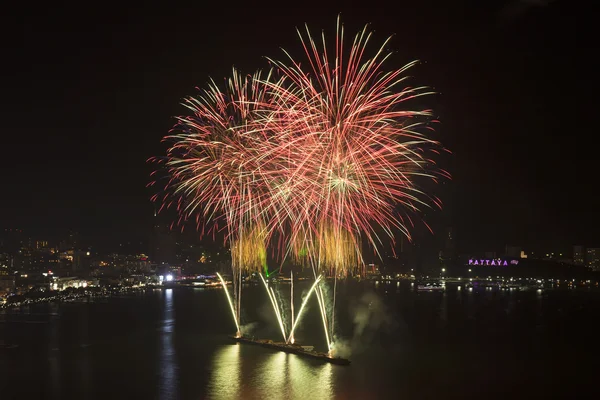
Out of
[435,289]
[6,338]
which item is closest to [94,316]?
[6,338]

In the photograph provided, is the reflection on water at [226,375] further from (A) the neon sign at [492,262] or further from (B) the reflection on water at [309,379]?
(A) the neon sign at [492,262]

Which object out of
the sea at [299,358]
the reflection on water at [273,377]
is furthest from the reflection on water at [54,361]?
the reflection on water at [273,377]

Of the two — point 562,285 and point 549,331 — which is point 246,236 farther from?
point 562,285

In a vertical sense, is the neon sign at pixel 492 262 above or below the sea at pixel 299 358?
above

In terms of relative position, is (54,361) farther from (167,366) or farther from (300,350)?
(300,350)

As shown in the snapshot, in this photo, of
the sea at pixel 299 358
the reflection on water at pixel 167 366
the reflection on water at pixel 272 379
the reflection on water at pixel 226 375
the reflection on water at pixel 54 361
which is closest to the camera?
the reflection on water at pixel 272 379

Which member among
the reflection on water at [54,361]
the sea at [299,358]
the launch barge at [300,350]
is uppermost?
the launch barge at [300,350]

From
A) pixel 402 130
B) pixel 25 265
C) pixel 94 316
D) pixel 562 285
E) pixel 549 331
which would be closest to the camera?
pixel 402 130
